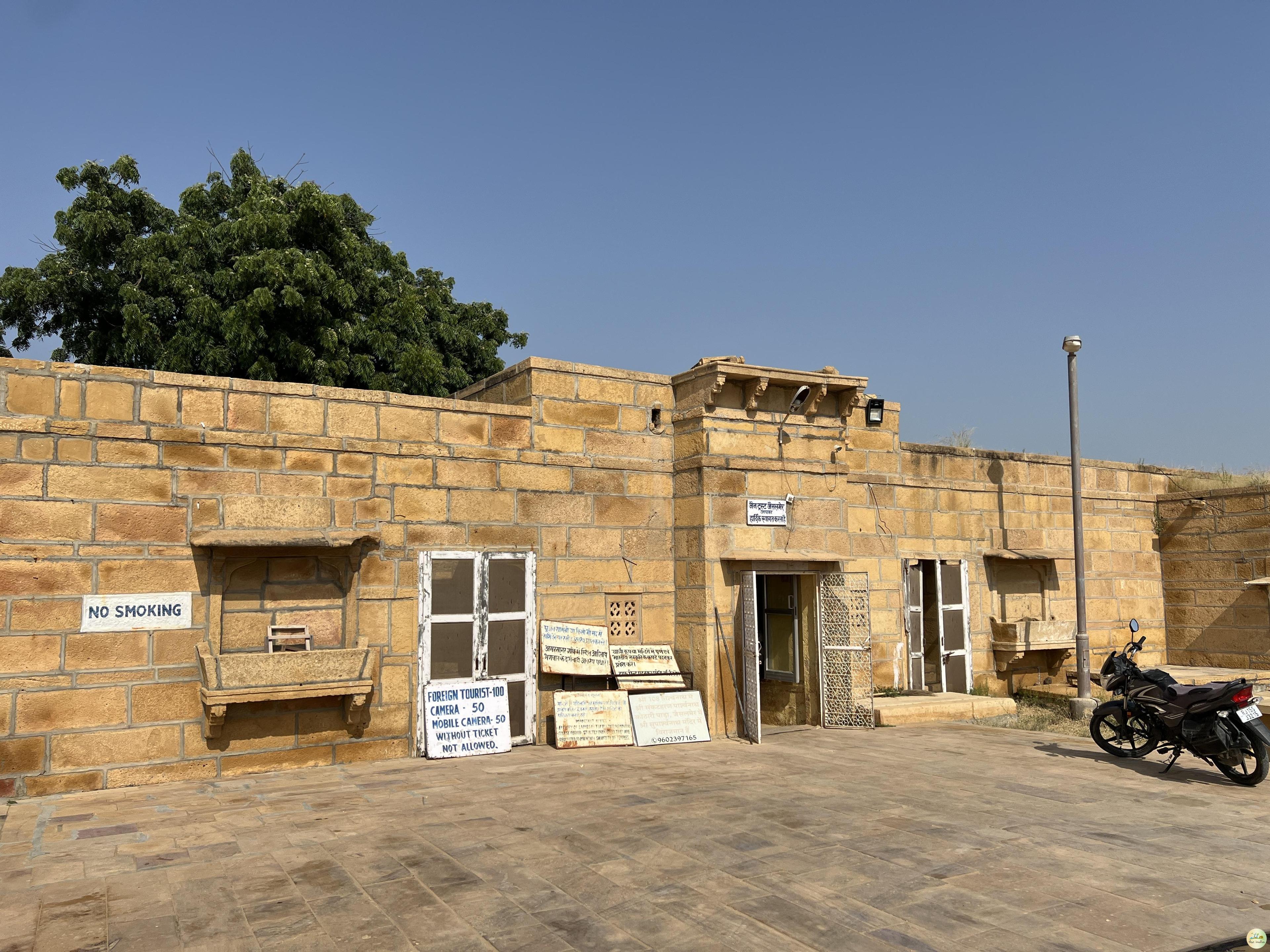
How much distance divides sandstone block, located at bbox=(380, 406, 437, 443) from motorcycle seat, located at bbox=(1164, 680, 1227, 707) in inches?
300

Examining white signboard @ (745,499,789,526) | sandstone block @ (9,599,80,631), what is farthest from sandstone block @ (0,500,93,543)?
white signboard @ (745,499,789,526)

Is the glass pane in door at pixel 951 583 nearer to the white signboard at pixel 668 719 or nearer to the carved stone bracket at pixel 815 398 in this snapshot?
the carved stone bracket at pixel 815 398

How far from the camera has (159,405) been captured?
805cm

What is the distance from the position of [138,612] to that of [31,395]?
204 cm

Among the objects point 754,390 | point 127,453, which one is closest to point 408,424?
point 127,453

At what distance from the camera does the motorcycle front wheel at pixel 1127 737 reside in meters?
8.83

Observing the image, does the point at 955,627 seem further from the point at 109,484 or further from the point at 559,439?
the point at 109,484

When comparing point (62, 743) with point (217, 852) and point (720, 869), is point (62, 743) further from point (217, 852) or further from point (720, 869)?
point (720, 869)

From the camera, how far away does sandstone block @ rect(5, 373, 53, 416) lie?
755 cm

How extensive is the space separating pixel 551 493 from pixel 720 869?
529 centimetres

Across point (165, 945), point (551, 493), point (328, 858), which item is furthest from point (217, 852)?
point (551, 493)

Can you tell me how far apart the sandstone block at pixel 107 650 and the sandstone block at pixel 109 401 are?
187 cm

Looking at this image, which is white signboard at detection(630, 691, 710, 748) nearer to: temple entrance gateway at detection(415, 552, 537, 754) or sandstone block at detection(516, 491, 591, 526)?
temple entrance gateway at detection(415, 552, 537, 754)

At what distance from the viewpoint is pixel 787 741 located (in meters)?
10.0
